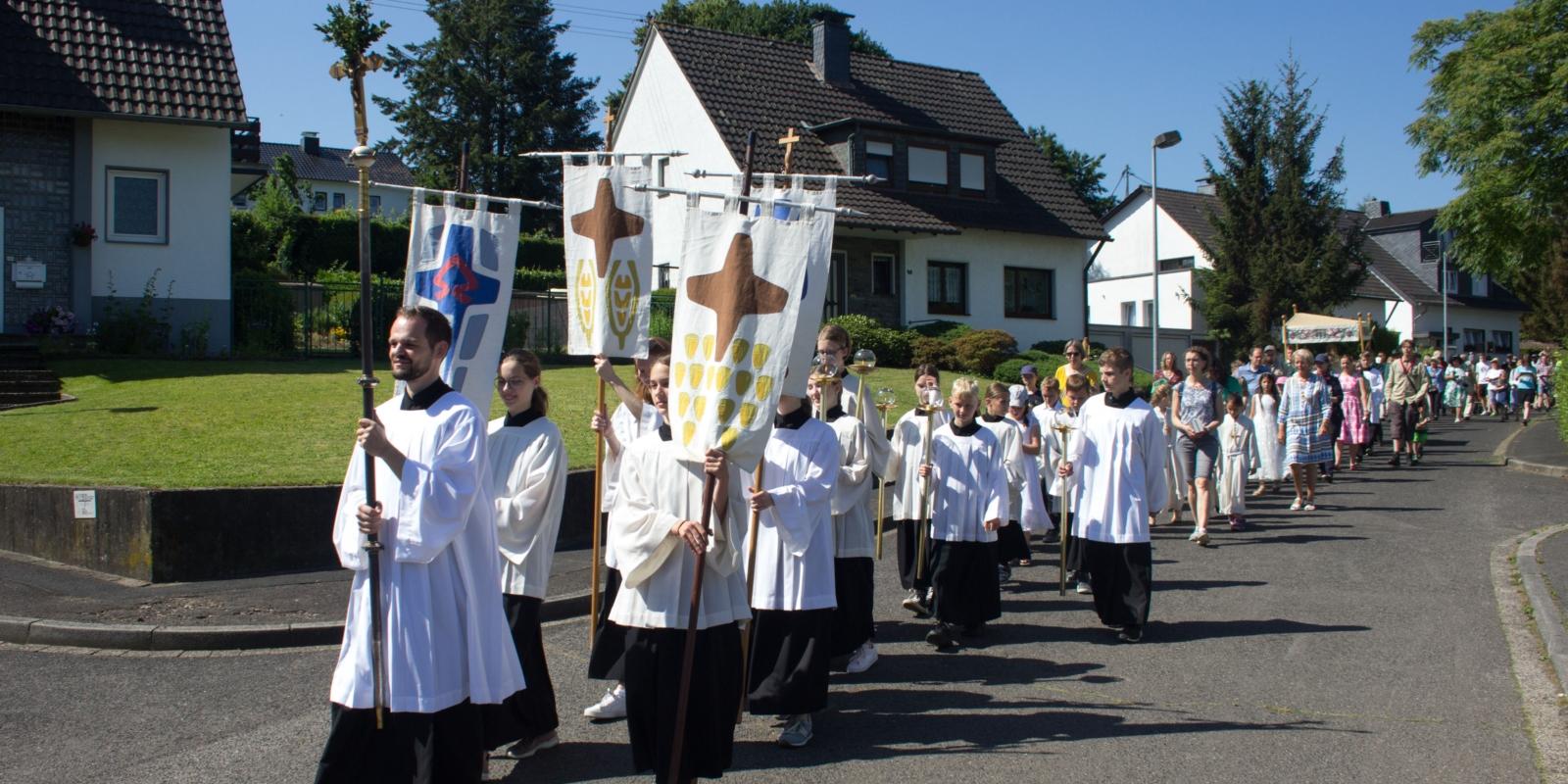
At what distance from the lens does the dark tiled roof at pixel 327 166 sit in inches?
3199

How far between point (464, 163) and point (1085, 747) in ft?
15.1

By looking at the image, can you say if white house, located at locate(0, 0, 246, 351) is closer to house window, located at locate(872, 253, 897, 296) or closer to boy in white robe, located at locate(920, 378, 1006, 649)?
house window, located at locate(872, 253, 897, 296)

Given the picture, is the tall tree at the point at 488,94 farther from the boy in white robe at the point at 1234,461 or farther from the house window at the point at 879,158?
the boy in white robe at the point at 1234,461

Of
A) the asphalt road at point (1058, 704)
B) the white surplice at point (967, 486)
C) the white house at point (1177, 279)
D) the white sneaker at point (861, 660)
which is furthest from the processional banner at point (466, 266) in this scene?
the white house at point (1177, 279)

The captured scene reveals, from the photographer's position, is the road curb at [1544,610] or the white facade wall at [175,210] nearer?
the road curb at [1544,610]

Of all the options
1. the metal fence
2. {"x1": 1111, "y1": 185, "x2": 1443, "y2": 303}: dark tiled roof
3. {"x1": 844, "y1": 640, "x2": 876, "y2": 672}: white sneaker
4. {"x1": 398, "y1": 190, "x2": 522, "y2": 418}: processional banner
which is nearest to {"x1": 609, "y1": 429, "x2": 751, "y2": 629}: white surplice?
{"x1": 398, "y1": 190, "x2": 522, "y2": 418}: processional banner

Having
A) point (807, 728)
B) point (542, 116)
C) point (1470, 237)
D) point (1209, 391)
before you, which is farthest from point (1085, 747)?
point (542, 116)

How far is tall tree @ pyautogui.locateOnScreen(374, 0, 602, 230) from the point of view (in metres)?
54.2

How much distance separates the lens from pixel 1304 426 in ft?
51.1

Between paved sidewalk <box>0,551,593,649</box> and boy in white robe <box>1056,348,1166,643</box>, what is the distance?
381cm

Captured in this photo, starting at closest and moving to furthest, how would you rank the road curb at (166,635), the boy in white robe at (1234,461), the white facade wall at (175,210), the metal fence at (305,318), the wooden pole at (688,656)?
the wooden pole at (688,656) → the road curb at (166,635) → the boy in white robe at (1234,461) → the white facade wall at (175,210) → the metal fence at (305,318)

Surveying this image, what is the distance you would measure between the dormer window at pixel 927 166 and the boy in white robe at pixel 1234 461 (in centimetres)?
1908

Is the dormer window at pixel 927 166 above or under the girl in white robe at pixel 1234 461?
above

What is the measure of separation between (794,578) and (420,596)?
240 centimetres
